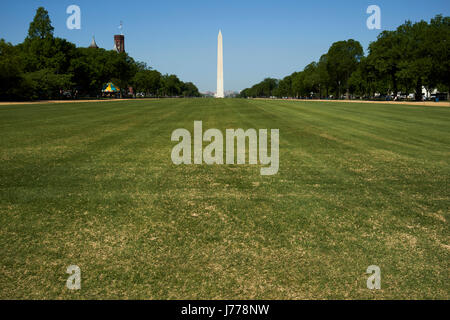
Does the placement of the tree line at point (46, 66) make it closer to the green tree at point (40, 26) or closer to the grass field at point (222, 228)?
the green tree at point (40, 26)

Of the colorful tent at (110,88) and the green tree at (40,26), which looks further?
the colorful tent at (110,88)

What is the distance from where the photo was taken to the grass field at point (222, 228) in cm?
332

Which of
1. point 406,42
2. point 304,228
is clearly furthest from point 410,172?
point 406,42

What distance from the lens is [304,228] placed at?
4.63 metres

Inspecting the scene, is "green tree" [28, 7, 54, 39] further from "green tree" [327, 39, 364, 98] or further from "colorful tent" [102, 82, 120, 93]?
"green tree" [327, 39, 364, 98]

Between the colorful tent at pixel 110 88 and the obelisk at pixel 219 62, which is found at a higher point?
the obelisk at pixel 219 62

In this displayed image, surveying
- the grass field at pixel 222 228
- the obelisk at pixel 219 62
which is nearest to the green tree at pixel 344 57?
the obelisk at pixel 219 62

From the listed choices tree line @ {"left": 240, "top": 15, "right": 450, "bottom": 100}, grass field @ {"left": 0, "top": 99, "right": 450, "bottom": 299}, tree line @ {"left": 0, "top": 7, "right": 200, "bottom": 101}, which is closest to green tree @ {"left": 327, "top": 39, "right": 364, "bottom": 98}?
tree line @ {"left": 240, "top": 15, "right": 450, "bottom": 100}

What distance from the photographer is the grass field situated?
3.32m

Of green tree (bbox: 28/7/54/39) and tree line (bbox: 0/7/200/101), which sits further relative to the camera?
green tree (bbox: 28/7/54/39)

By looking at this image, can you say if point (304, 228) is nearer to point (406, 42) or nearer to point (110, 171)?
point (110, 171)

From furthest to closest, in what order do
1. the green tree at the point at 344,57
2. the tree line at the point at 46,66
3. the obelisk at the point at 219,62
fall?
the obelisk at the point at 219,62, the green tree at the point at 344,57, the tree line at the point at 46,66

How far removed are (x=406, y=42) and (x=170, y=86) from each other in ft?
415
